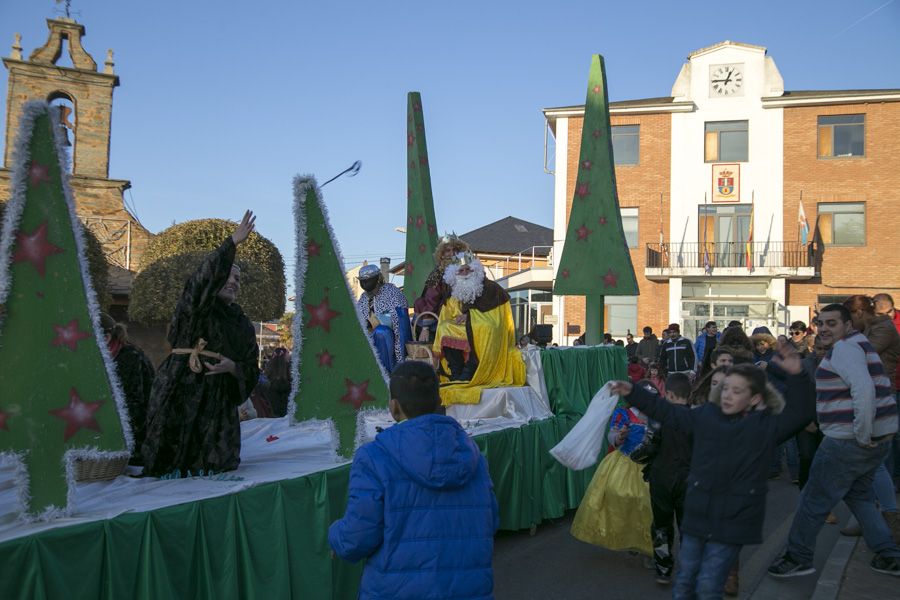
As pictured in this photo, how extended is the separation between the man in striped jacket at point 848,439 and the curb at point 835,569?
0.14m

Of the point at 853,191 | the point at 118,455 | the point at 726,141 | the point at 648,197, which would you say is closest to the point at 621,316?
the point at 648,197

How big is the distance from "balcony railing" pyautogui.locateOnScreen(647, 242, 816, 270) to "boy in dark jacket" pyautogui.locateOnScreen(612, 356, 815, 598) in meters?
23.9

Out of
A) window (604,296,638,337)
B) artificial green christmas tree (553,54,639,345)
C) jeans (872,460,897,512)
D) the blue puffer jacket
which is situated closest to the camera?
the blue puffer jacket

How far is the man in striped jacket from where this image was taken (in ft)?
15.1

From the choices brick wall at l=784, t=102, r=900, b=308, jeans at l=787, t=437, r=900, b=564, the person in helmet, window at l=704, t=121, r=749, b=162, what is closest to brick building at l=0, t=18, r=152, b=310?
the person in helmet

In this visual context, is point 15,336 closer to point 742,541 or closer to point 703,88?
point 742,541

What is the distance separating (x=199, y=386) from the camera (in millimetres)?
4426

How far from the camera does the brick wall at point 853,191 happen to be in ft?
84.7

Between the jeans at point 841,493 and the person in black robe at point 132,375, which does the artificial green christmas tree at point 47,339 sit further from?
the jeans at point 841,493

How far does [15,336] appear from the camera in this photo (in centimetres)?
308

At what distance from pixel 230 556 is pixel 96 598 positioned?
65 cm

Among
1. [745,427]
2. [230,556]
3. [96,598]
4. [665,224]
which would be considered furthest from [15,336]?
[665,224]

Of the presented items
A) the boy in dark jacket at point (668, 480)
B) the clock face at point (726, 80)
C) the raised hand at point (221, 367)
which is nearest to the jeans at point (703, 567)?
the boy in dark jacket at point (668, 480)

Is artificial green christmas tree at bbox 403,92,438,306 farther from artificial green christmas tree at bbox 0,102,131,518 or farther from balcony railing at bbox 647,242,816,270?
balcony railing at bbox 647,242,816,270
